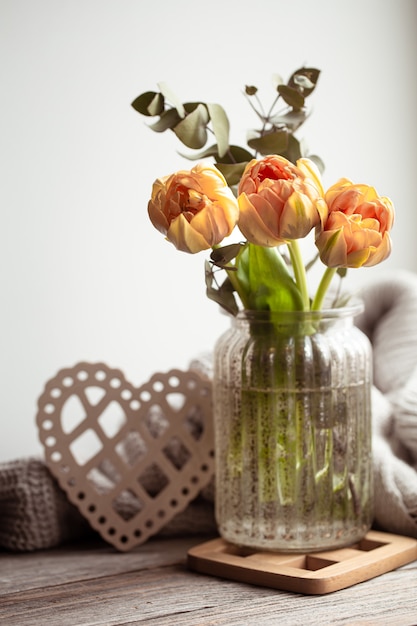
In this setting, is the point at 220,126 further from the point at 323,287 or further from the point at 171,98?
the point at 323,287

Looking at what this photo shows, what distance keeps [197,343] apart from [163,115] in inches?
18.6

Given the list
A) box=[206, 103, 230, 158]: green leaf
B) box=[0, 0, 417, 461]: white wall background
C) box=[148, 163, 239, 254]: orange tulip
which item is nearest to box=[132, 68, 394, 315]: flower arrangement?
box=[148, 163, 239, 254]: orange tulip

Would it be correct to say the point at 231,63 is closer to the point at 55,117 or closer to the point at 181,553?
the point at 55,117

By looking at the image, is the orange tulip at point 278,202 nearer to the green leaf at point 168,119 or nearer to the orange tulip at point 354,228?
the orange tulip at point 354,228

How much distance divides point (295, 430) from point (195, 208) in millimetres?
241

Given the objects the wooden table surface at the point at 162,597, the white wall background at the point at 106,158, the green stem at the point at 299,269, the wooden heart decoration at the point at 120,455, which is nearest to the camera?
the wooden table surface at the point at 162,597

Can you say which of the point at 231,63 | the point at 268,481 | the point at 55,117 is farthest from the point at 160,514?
the point at 231,63

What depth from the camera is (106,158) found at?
1.17 meters

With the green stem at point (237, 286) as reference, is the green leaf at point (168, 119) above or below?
above

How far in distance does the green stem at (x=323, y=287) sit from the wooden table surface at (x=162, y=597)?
0.26 meters

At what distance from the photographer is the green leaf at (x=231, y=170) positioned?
880mm

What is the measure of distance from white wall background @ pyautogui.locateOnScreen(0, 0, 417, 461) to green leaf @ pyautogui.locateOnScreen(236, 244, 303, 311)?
34 centimetres

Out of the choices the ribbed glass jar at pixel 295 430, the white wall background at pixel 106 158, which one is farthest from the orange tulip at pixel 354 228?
the white wall background at pixel 106 158

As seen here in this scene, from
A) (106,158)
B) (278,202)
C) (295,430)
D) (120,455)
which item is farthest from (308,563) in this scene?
(106,158)
